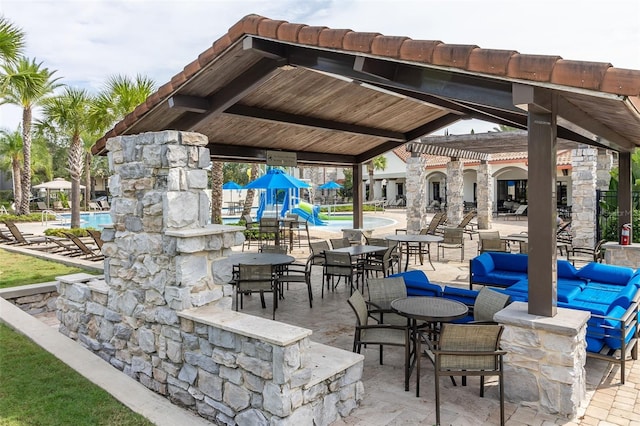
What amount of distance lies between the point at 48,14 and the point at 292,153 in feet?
17.5

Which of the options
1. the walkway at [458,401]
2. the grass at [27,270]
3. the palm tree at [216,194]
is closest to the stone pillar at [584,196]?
the walkway at [458,401]

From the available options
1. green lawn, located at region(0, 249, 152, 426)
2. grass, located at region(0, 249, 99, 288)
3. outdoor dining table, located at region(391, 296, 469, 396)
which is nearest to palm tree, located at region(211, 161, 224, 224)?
grass, located at region(0, 249, 99, 288)

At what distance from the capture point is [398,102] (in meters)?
7.72

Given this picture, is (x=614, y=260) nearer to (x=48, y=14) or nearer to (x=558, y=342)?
(x=558, y=342)

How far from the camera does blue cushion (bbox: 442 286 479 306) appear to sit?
5152mm

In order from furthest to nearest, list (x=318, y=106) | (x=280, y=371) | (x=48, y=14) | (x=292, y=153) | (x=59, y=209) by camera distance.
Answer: (x=59, y=209)
(x=292, y=153)
(x=318, y=106)
(x=48, y=14)
(x=280, y=371)

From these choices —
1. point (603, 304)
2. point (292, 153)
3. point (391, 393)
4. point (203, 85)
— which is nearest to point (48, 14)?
point (203, 85)

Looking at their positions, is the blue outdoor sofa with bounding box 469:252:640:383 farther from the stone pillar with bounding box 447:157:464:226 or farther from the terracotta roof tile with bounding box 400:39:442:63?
the stone pillar with bounding box 447:157:464:226

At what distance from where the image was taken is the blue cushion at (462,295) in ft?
→ 16.9

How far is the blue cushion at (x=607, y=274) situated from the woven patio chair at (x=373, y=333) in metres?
3.82

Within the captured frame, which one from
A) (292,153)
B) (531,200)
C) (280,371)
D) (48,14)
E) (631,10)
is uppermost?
(48,14)

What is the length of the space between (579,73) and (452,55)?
91 cm

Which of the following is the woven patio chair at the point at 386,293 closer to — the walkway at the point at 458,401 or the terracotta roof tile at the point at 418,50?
the walkway at the point at 458,401

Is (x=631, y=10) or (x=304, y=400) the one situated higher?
(x=631, y=10)
